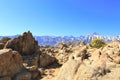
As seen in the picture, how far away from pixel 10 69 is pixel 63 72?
14.7 m

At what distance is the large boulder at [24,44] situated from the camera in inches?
1940

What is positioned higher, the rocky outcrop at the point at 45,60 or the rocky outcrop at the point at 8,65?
the rocky outcrop at the point at 8,65

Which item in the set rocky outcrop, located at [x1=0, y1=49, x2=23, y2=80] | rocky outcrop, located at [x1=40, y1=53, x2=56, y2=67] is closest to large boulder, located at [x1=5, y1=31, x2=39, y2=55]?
rocky outcrop, located at [x1=40, y1=53, x2=56, y2=67]

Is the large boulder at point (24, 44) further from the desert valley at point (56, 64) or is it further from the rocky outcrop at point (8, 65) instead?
the rocky outcrop at point (8, 65)

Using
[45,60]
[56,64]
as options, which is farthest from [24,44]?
[56,64]

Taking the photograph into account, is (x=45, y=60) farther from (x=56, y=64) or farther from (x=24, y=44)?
(x=24, y=44)

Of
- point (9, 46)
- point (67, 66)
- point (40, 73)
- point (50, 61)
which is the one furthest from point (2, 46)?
point (67, 66)

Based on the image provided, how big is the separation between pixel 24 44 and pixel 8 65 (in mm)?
19155

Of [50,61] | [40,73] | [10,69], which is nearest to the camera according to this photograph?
[10,69]

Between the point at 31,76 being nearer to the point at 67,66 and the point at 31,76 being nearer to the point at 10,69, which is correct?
the point at 10,69

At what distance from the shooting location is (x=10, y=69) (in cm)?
3084

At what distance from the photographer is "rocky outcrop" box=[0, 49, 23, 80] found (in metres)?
29.9

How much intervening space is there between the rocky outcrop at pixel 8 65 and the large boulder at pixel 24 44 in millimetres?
16596

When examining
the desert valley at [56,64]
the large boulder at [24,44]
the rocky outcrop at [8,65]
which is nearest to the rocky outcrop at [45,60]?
the desert valley at [56,64]
